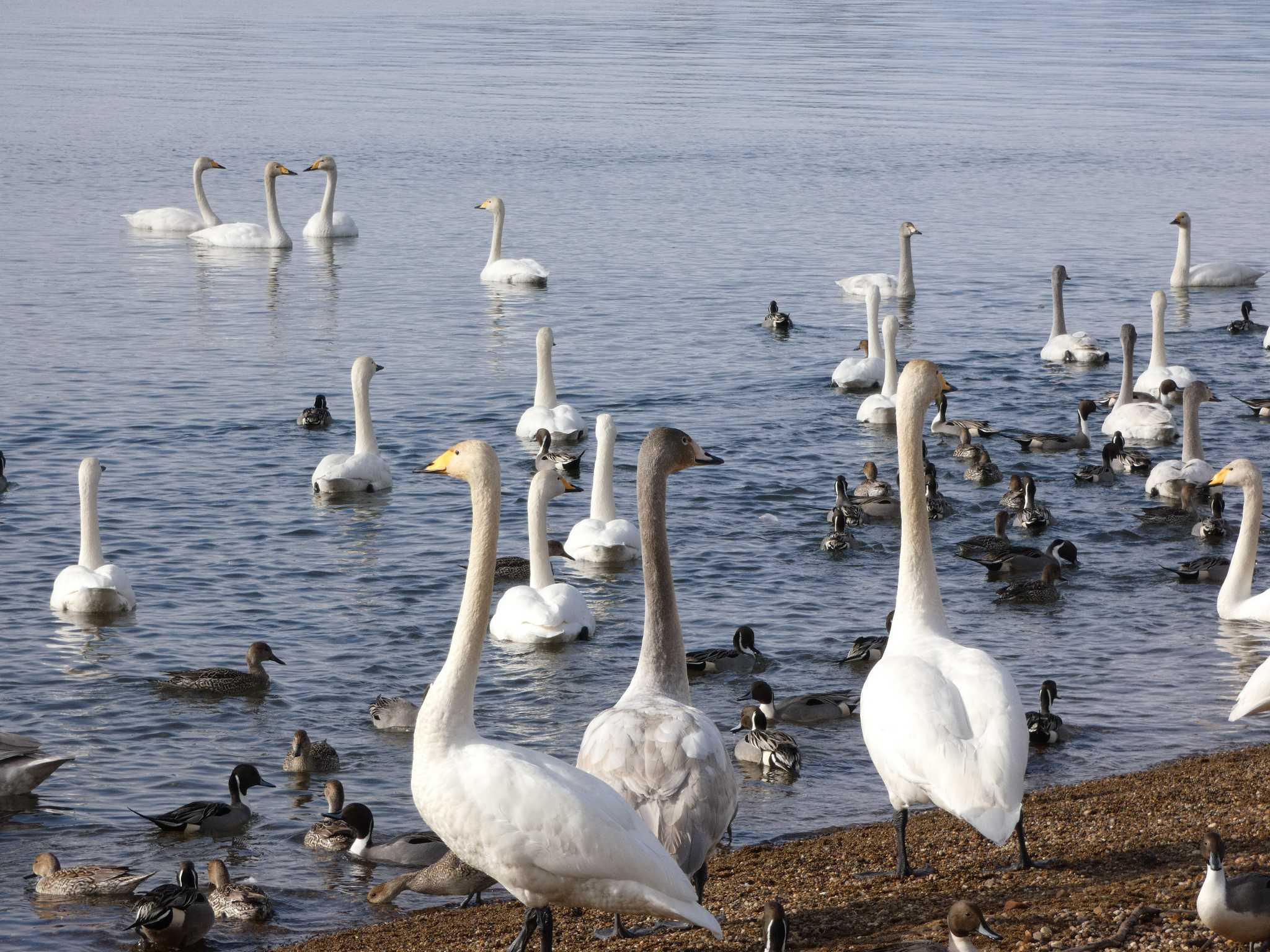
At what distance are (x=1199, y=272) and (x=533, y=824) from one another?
1086 inches

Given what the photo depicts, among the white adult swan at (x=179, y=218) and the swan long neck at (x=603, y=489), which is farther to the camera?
the white adult swan at (x=179, y=218)

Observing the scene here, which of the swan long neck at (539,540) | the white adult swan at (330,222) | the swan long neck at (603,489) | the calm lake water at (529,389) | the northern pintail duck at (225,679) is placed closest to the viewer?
the calm lake water at (529,389)

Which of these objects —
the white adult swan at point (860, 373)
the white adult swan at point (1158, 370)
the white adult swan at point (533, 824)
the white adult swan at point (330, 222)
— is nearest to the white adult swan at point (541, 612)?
the white adult swan at point (533, 824)

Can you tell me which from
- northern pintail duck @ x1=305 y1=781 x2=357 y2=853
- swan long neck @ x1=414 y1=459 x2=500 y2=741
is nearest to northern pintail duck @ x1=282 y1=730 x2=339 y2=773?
northern pintail duck @ x1=305 y1=781 x2=357 y2=853

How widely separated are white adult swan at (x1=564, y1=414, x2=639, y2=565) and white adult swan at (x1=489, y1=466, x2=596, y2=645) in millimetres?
1512

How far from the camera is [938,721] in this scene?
7727 mm

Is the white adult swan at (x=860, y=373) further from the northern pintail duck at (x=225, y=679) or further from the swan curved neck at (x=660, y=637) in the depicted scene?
the swan curved neck at (x=660, y=637)

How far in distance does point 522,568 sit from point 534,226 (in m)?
22.0

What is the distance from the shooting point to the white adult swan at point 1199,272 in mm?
31186

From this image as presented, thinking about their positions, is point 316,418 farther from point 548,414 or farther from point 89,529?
point 89,529

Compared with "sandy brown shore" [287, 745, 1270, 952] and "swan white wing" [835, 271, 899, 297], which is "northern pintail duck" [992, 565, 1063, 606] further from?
"swan white wing" [835, 271, 899, 297]

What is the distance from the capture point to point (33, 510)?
1794 cm

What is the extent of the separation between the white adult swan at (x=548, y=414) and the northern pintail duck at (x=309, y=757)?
30.6 ft

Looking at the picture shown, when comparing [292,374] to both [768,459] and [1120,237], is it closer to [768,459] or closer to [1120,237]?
[768,459]
